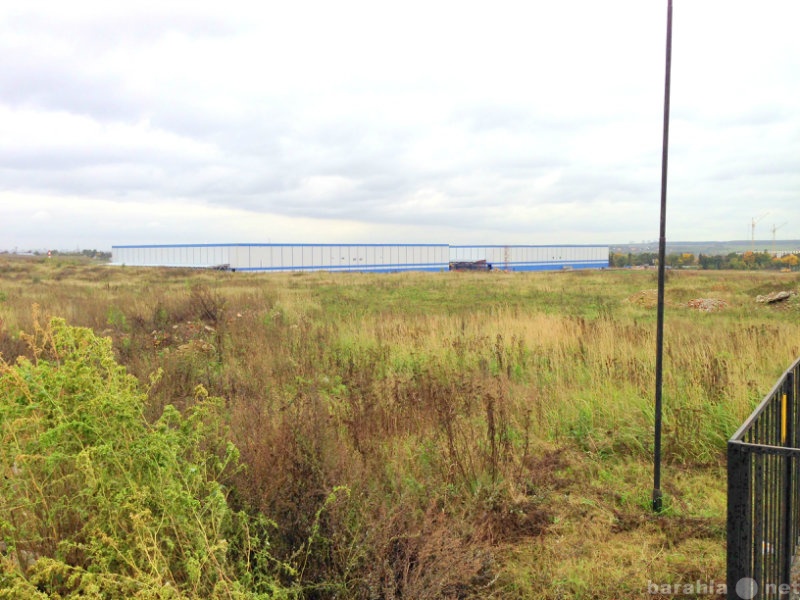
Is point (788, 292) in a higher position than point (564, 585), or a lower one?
higher

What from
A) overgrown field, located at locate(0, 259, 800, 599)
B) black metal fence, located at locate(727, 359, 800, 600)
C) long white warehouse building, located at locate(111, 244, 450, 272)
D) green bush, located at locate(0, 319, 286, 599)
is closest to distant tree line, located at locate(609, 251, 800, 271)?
long white warehouse building, located at locate(111, 244, 450, 272)

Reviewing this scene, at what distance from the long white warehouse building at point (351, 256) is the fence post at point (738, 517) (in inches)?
2519

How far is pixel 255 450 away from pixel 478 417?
119 inches

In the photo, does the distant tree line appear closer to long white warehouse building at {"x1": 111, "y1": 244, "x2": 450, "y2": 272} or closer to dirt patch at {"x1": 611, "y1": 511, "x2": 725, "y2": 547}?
long white warehouse building at {"x1": 111, "y1": 244, "x2": 450, "y2": 272}

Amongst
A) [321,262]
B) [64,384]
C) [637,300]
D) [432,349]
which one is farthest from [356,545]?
[321,262]

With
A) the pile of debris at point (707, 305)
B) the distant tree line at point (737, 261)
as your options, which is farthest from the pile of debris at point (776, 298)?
the distant tree line at point (737, 261)

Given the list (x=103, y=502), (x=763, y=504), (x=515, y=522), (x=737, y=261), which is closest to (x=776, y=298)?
(x=515, y=522)

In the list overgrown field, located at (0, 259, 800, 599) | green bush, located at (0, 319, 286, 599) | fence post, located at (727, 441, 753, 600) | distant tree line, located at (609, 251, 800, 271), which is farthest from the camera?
distant tree line, located at (609, 251, 800, 271)

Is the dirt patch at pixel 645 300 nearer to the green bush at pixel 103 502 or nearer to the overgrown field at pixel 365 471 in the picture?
the overgrown field at pixel 365 471

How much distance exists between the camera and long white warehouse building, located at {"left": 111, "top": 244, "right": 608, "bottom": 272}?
64.7 meters

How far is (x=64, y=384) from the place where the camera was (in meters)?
2.98

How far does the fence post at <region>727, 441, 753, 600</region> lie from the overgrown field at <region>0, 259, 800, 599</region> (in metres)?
1.10

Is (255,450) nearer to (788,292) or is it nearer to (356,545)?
(356,545)

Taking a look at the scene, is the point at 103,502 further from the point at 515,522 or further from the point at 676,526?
the point at 676,526
